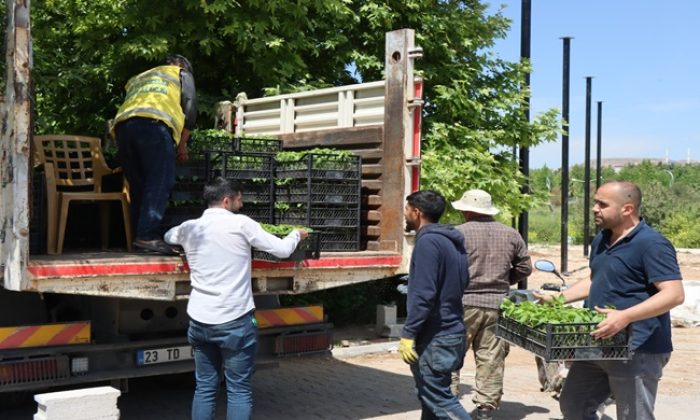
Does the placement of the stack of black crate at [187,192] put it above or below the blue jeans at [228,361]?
above

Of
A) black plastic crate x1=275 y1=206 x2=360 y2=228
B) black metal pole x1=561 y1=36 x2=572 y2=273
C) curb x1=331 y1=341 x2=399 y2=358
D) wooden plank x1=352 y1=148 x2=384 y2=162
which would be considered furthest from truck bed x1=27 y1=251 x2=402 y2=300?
black metal pole x1=561 y1=36 x2=572 y2=273

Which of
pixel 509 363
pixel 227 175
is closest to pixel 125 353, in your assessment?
pixel 227 175

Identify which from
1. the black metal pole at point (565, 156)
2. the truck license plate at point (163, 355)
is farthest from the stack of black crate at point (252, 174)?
the black metal pole at point (565, 156)

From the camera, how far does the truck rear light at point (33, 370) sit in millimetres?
5242

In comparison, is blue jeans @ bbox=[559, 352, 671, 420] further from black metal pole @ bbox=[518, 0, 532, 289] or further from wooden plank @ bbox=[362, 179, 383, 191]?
black metal pole @ bbox=[518, 0, 532, 289]

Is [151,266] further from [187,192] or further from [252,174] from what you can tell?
[252,174]

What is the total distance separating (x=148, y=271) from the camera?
17.8ft

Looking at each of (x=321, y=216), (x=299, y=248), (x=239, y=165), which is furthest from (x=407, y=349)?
(x=239, y=165)

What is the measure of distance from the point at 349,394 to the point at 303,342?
1.56m

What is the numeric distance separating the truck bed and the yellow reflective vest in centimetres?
110

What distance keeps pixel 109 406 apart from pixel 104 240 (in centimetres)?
248

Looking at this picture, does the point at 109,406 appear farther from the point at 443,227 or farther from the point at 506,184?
the point at 506,184

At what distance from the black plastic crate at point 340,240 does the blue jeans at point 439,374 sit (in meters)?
1.93

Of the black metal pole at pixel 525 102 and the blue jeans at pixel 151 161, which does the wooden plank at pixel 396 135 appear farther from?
the black metal pole at pixel 525 102
